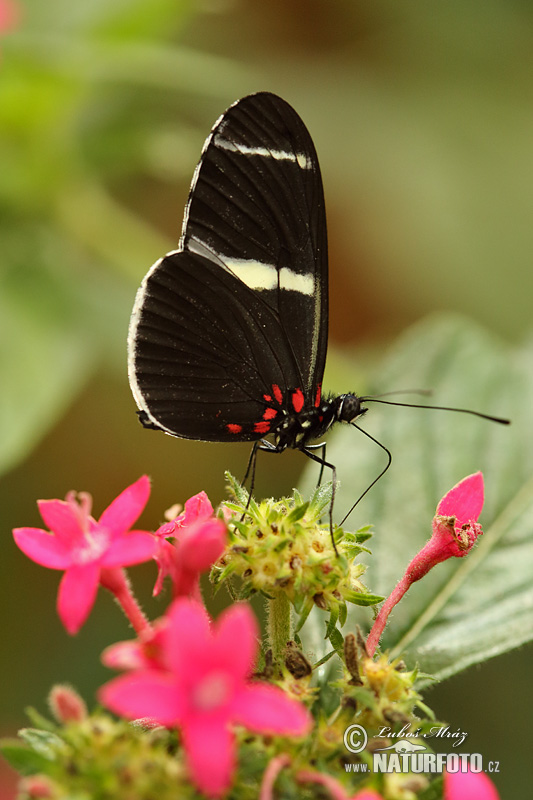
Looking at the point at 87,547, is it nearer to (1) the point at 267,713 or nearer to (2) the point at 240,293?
(1) the point at 267,713

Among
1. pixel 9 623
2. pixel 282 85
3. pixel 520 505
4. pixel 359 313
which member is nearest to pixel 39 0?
pixel 282 85

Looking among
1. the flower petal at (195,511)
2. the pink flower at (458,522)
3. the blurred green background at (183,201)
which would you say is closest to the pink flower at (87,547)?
the flower petal at (195,511)

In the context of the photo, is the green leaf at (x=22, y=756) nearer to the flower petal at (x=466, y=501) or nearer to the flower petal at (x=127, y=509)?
the flower petal at (x=127, y=509)

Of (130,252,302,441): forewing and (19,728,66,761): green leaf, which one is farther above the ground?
(130,252,302,441): forewing

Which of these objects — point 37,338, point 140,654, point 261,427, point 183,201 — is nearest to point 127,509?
point 140,654

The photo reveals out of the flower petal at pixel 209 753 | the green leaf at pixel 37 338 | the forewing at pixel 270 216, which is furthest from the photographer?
the green leaf at pixel 37 338

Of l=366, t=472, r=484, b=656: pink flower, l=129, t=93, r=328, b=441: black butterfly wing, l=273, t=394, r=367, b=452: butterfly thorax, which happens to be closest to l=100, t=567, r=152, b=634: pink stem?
l=366, t=472, r=484, b=656: pink flower

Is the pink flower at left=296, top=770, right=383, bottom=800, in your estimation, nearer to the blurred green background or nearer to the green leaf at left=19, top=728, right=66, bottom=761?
the green leaf at left=19, top=728, right=66, bottom=761
